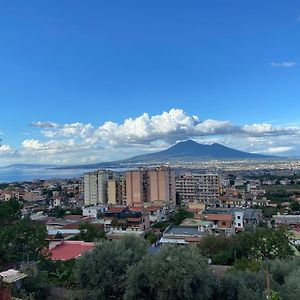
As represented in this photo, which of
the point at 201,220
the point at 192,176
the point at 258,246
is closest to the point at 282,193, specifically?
the point at 192,176

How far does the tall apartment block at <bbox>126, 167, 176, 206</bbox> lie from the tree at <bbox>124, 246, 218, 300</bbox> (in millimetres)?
32464

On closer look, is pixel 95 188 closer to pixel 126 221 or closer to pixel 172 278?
pixel 126 221

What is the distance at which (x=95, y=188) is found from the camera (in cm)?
4450

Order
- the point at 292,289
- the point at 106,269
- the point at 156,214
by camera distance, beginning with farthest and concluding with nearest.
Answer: the point at 156,214, the point at 106,269, the point at 292,289

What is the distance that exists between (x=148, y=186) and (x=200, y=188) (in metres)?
Answer: 8.20

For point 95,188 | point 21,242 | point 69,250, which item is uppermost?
point 21,242

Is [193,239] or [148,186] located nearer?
[193,239]

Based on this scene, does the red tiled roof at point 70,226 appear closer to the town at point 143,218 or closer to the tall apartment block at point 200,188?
the town at point 143,218

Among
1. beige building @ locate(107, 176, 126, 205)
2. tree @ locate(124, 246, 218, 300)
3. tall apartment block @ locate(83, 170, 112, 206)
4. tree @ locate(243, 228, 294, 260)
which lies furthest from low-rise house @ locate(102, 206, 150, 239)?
tree @ locate(124, 246, 218, 300)

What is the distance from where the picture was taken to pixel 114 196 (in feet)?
143

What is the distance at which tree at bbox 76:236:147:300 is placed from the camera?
8852 millimetres

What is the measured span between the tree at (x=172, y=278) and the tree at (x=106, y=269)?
620 mm

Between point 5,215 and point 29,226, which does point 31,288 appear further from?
point 5,215

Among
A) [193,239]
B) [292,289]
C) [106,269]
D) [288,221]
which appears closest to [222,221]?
[193,239]
